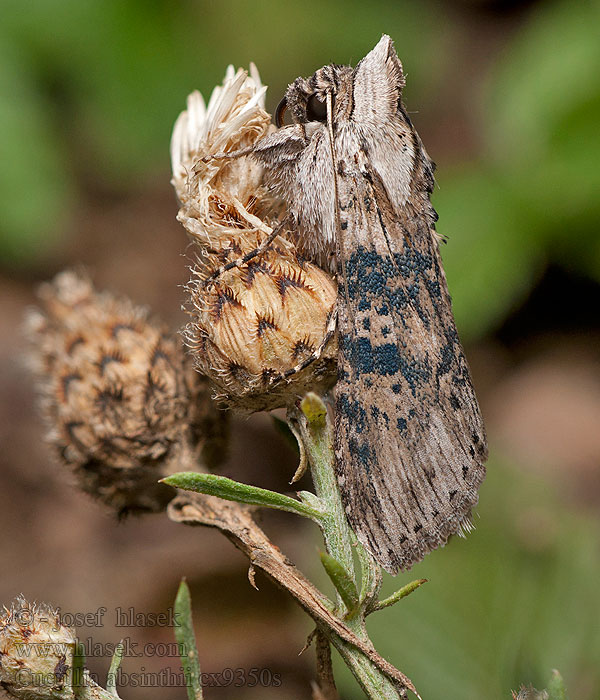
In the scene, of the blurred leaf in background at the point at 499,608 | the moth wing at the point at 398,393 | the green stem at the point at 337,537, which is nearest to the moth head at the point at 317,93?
the moth wing at the point at 398,393

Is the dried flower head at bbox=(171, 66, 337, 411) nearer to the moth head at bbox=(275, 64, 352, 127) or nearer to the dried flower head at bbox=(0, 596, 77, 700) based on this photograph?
the moth head at bbox=(275, 64, 352, 127)

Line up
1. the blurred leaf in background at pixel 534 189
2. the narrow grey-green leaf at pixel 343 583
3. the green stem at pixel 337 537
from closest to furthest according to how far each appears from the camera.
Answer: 1. the narrow grey-green leaf at pixel 343 583
2. the green stem at pixel 337 537
3. the blurred leaf in background at pixel 534 189

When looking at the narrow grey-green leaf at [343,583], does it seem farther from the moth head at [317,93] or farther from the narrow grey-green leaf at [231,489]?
the moth head at [317,93]

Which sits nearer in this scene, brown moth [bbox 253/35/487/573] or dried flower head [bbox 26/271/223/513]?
brown moth [bbox 253/35/487/573]

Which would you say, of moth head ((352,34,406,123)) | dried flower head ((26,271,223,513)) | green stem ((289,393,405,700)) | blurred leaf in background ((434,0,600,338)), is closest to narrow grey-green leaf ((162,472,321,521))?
green stem ((289,393,405,700))

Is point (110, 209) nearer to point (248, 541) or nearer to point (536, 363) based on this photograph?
point (536, 363)

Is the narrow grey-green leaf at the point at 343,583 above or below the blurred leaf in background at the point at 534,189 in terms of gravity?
below
